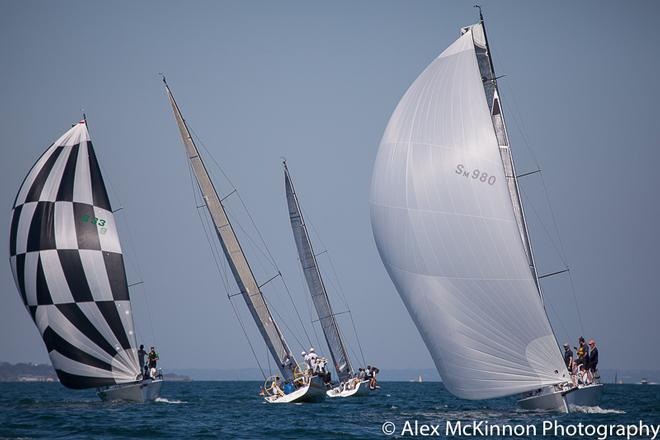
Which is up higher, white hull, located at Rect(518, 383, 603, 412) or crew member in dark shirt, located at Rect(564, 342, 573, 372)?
crew member in dark shirt, located at Rect(564, 342, 573, 372)

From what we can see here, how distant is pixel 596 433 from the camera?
2477 cm

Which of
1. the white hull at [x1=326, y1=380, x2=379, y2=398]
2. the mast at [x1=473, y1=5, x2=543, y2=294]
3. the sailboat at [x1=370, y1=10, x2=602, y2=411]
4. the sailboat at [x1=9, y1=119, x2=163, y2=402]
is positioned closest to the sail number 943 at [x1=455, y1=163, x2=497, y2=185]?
the sailboat at [x1=370, y1=10, x2=602, y2=411]

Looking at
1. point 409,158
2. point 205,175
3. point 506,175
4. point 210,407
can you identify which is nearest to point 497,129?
point 506,175

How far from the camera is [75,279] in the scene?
35.9m

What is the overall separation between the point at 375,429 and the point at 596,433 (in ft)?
20.1

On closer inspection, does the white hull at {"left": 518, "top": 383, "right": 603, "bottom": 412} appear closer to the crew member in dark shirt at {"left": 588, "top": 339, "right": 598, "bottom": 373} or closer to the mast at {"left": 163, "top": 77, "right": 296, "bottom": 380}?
the crew member in dark shirt at {"left": 588, "top": 339, "right": 598, "bottom": 373}

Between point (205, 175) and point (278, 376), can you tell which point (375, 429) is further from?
point (205, 175)

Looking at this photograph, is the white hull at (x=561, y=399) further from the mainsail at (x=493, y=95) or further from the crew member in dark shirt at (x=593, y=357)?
the mainsail at (x=493, y=95)

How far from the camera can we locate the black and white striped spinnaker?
3591 cm

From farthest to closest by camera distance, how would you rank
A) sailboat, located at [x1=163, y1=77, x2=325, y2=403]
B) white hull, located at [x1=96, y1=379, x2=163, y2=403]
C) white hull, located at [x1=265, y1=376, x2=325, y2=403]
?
sailboat, located at [x1=163, y1=77, x2=325, y2=403], white hull, located at [x1=265, y1=376, x2=325, y2=403], white hull, located at [x1=96, y1=379, x2=163, y2=403]

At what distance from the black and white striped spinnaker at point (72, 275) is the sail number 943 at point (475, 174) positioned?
1539 cm

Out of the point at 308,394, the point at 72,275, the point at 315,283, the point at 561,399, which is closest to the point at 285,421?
the point at 308,394

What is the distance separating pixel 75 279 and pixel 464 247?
15.7 metres

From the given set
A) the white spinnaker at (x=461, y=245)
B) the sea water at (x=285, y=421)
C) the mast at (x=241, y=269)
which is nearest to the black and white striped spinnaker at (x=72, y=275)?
the sea water at (x=285, y=421)
